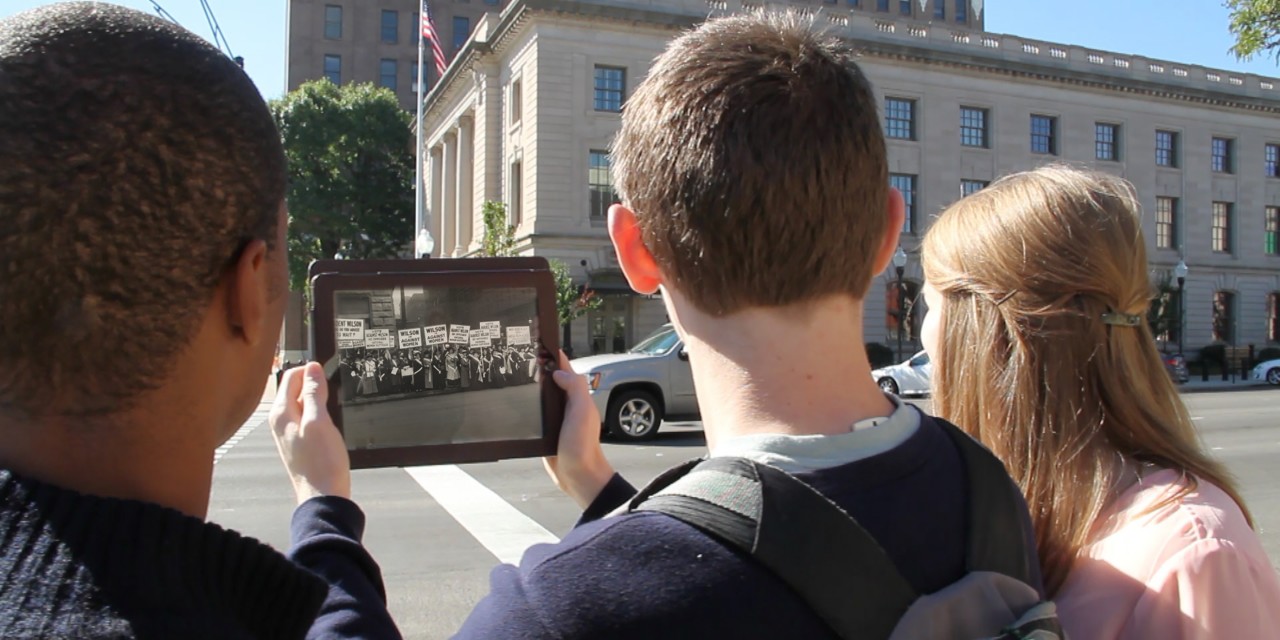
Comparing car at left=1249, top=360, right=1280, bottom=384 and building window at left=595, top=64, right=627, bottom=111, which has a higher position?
building window at left=595, top=64, right=627, bottom=111

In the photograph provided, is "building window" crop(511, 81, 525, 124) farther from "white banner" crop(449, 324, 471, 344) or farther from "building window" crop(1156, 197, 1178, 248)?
"white banner" crop(449, 324, 471, 344)

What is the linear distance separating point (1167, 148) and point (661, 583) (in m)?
49.1

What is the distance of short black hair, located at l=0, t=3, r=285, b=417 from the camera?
114 cm

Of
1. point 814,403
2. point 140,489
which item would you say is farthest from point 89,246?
point 814,403

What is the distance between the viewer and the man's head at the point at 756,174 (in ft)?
4.55

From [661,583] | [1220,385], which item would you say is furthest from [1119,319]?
[1220,385]

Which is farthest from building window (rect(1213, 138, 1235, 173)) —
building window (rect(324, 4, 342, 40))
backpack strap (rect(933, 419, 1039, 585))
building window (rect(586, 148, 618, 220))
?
building window (rect(324, 4, 342, 40))

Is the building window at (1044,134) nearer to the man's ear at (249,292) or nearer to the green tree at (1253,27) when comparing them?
the green tree at (1253,27)

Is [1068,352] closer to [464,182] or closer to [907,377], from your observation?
[907,377]

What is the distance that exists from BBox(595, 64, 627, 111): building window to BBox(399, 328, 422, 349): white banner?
33391 millimetres

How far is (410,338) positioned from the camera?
7.14 ft

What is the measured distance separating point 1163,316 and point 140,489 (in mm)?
40473

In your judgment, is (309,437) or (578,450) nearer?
(309,437)

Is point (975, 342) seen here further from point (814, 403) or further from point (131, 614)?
point (131, 614)
